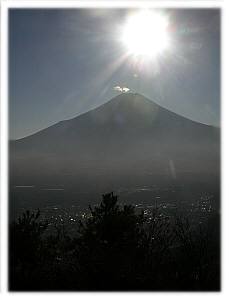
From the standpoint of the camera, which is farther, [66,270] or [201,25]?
[66,270]

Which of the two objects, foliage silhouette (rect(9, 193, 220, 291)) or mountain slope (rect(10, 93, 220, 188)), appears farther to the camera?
mountain slope (rect(10, 93, 220, 188))

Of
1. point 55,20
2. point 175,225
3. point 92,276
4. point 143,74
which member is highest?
point 55,20

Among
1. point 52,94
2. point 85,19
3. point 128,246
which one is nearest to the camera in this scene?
point 85,19

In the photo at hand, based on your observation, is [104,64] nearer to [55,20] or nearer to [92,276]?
[55,20]

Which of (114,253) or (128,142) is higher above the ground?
(128,142)

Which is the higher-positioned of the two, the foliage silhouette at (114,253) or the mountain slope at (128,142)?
the mountain slope at (128,142)

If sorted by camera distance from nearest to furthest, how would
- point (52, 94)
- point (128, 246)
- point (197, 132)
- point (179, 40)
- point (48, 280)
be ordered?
1. point (179, 40)
2. point (48, 280)
3. point (128, 246)
4. point (52, 94)
5. point (197, 132)

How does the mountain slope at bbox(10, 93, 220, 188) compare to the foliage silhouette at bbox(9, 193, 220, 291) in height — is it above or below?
above

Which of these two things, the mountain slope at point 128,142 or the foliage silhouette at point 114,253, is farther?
the mountain slope at point 128,142

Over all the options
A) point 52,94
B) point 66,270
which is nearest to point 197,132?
point 52,94

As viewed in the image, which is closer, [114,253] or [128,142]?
[114,253]

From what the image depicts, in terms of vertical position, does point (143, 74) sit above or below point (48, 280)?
above
